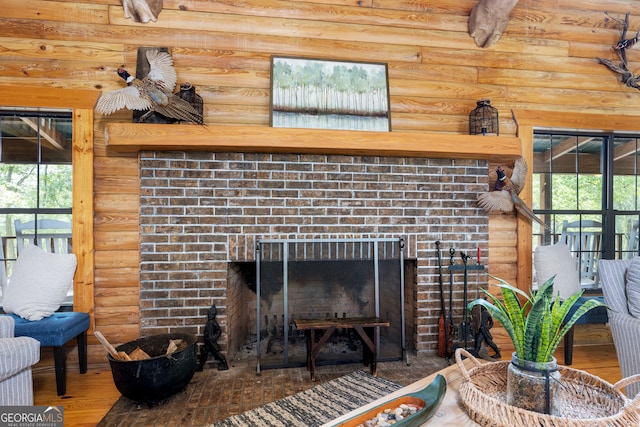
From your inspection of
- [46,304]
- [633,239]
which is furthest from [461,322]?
[46,304]

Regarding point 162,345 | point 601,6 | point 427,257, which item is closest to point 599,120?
point 601,6

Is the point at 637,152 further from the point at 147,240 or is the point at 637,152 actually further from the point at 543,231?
the point at 147,240

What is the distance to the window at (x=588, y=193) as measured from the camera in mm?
3340

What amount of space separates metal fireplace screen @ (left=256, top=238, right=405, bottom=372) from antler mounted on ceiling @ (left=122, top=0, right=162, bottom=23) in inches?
76.3

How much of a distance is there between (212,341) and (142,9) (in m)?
2.55

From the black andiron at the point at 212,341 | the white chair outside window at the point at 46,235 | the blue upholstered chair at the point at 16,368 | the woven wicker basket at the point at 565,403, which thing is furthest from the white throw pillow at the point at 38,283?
the woven wicker basket at the point at 565,403

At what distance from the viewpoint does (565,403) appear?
1.14 m

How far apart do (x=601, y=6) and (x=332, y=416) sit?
426cm

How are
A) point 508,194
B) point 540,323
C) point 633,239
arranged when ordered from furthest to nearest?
point 633,239 → point 508,194 → point 540,323

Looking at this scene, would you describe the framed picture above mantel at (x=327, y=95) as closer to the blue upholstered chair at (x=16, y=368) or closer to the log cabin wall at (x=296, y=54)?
the log cabin wall at (x=296, y=54)

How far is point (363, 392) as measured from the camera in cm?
227

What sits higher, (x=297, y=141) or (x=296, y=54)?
(x=296, y=54)

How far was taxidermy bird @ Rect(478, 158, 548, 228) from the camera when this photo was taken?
2.92 meters

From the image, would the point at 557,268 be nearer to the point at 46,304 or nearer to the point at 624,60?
the point at 624,60
